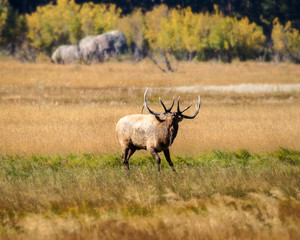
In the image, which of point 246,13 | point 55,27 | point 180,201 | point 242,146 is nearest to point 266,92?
point 242,146

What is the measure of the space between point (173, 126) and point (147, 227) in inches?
136

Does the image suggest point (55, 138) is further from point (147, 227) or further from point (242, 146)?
point (147, 227)

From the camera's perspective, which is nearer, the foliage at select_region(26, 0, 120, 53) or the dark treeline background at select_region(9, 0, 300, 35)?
the foliage at select_region(26, 0, 120, 53)

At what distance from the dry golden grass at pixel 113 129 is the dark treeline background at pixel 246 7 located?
262 feet

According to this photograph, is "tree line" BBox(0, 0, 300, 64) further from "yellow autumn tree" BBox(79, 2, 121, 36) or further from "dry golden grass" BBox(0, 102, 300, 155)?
"dry golden grass" BBox(0, 102, 300, 155)

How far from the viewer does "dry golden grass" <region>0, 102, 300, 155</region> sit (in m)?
16.0

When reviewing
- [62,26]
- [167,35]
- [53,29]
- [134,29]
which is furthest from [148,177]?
[134,29]

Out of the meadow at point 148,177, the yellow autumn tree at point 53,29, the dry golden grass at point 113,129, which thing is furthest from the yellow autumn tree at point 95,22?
the dry golden grass at point 113,129

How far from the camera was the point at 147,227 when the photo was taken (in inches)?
324

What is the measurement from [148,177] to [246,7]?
10167cm

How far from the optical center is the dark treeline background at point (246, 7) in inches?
3967

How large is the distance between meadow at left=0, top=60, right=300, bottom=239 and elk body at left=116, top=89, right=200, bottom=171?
0.50 metres

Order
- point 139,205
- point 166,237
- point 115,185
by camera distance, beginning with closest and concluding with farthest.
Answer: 1. point 166,237
2. point 139,205
3. point 115,185

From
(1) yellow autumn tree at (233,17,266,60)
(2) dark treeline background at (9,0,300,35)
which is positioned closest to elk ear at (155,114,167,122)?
(1) yellow autumn tree at (233,17,266,60)
